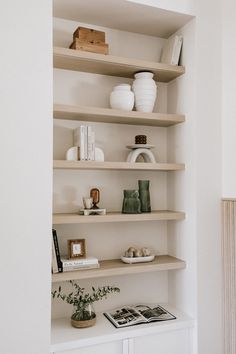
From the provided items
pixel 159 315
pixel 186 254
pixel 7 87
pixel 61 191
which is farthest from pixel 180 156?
pixel 7 87

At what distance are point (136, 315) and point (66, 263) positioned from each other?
0.57 metres

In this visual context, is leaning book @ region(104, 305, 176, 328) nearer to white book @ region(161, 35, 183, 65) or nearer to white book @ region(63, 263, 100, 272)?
white book @ region(63, 263, 100, 272)

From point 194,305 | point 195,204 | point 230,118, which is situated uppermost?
point 230,118

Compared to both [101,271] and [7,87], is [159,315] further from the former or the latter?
[7,87]

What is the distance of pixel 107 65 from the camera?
2.07 m

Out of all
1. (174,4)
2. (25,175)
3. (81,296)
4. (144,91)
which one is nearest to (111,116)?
(144,91)

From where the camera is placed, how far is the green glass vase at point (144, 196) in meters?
2.18

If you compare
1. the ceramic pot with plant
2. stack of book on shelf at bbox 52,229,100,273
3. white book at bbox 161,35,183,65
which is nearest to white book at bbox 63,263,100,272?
stack of book on shelf at bbox 52,229,100,273

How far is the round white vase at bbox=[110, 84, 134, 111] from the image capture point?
6.82 ft

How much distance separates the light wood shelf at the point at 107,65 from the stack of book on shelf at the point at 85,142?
0.40m

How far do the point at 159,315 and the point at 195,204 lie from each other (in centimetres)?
73

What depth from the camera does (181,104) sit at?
7.38 ft

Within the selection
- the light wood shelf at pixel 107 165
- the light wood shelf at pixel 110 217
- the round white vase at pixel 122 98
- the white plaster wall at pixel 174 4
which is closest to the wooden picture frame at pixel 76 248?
the light wood shelf at pixel 110 217

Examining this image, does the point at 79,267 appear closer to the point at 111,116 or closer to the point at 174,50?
the point at 111,116
